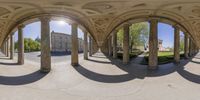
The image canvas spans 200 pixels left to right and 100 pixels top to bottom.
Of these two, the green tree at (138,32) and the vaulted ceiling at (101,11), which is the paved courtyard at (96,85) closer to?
the vaulted ceiling at (101,11)

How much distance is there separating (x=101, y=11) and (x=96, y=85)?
271 inches

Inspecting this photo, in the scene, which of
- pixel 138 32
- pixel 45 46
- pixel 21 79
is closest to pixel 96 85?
pixel 21 79

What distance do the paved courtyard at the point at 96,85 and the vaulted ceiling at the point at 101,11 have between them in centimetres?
531

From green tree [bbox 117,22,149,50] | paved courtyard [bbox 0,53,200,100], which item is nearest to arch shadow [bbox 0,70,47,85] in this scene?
paved courtyard [bbox 0,53,200,100]

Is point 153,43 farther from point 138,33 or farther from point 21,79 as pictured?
point 138,33

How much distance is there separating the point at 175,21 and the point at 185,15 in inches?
101

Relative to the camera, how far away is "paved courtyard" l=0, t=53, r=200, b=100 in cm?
1160

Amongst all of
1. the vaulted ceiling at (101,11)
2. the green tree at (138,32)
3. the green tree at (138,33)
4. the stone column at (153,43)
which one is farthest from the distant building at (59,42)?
the stone column at (153,43)

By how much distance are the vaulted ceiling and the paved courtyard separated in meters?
5.31

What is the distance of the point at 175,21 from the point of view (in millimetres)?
20797

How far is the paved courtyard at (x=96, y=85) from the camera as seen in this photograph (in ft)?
38.1

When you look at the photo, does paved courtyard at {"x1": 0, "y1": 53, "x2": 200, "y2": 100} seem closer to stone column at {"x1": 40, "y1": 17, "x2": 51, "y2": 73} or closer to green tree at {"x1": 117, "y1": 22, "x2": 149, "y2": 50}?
stone column at {"x1": 40, "y1": 17, "x2": 51, "y2": 73}

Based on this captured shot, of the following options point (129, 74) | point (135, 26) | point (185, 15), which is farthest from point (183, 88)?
point (135, 26)

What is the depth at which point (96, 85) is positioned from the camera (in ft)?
46.7
